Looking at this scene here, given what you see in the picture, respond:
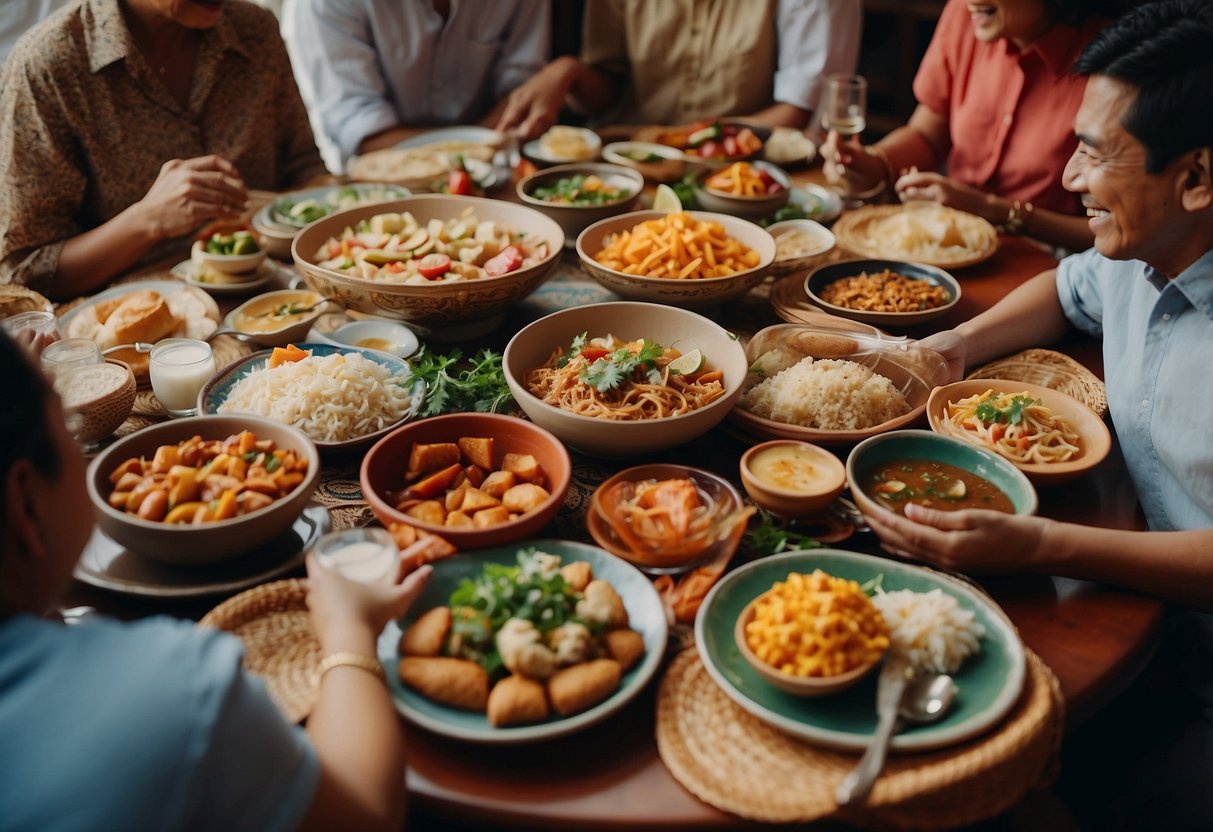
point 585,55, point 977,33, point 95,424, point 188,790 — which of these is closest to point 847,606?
point 188,790

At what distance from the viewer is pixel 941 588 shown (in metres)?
1.75

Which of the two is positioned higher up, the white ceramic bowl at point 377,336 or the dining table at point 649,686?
the white ceramic bowl at point 377,336

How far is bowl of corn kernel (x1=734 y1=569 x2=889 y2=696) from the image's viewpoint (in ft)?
4.93

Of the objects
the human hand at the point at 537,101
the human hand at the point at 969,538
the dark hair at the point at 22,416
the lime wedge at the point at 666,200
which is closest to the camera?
the dark hair at the point at 22,416

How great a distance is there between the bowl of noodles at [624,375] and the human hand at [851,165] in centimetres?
160

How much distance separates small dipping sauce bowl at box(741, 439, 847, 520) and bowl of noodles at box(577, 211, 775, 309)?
0.70 meters

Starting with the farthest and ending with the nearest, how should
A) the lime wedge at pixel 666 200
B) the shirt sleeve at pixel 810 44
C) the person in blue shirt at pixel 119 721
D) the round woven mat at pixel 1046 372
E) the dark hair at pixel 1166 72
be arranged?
the shirt sleeve at pixel 810 44, the lime wedge at pixel 666 200, the round woven mat at pixel 1046 372, the dark hair at pixel 1166 72, the person in blue shirt at pixel 119 721

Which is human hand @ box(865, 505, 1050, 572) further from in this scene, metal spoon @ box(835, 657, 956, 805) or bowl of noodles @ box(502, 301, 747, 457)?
bowl of noodles @ box(502, 301, 747, 457)

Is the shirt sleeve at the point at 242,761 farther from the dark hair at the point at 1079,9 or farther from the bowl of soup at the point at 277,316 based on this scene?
A: the dark hair at the point at 1079,9

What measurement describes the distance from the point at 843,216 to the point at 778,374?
141 cm

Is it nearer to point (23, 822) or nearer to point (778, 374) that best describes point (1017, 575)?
point (778, 374)

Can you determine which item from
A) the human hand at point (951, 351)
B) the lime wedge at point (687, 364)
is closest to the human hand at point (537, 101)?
the lime wedge at point (687, 364)

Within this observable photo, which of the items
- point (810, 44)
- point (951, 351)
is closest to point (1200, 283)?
point (951, 351)

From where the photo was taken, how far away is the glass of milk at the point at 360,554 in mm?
1647
